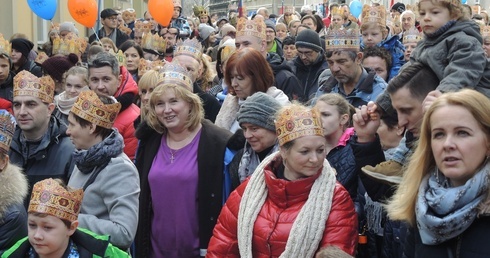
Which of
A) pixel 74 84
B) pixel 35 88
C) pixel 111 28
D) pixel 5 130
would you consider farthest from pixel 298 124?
pixel 111 28

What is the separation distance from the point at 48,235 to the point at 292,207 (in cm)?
132

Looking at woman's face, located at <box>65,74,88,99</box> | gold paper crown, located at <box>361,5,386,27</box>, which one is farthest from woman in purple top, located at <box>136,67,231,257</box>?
gold paper crown, located at <box>361,5,386,27</box>

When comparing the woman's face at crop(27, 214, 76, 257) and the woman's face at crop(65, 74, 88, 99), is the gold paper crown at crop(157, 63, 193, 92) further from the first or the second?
the woman's face at crop(27, 214, 76, 257)

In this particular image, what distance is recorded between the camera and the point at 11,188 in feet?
14.9

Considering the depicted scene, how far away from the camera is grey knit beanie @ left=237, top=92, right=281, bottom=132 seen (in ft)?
16.4

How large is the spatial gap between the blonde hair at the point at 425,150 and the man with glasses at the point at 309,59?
5024mm

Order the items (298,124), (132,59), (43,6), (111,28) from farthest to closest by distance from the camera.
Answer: (111,28) < (43,6) < (132,59) < (298,124)

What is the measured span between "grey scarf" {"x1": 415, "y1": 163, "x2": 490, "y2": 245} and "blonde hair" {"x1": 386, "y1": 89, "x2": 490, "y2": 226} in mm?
150

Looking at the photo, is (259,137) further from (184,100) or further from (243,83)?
(243,83)

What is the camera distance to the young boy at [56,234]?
4035mm

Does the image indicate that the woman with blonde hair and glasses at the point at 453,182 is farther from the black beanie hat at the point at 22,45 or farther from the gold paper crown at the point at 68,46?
the gold paper crown at the point at 68,46

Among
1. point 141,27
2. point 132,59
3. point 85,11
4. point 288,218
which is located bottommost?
point 141,27

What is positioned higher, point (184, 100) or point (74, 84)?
point (184, 100)

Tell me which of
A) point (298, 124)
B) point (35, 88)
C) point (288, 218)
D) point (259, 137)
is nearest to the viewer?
point (288, 218)
